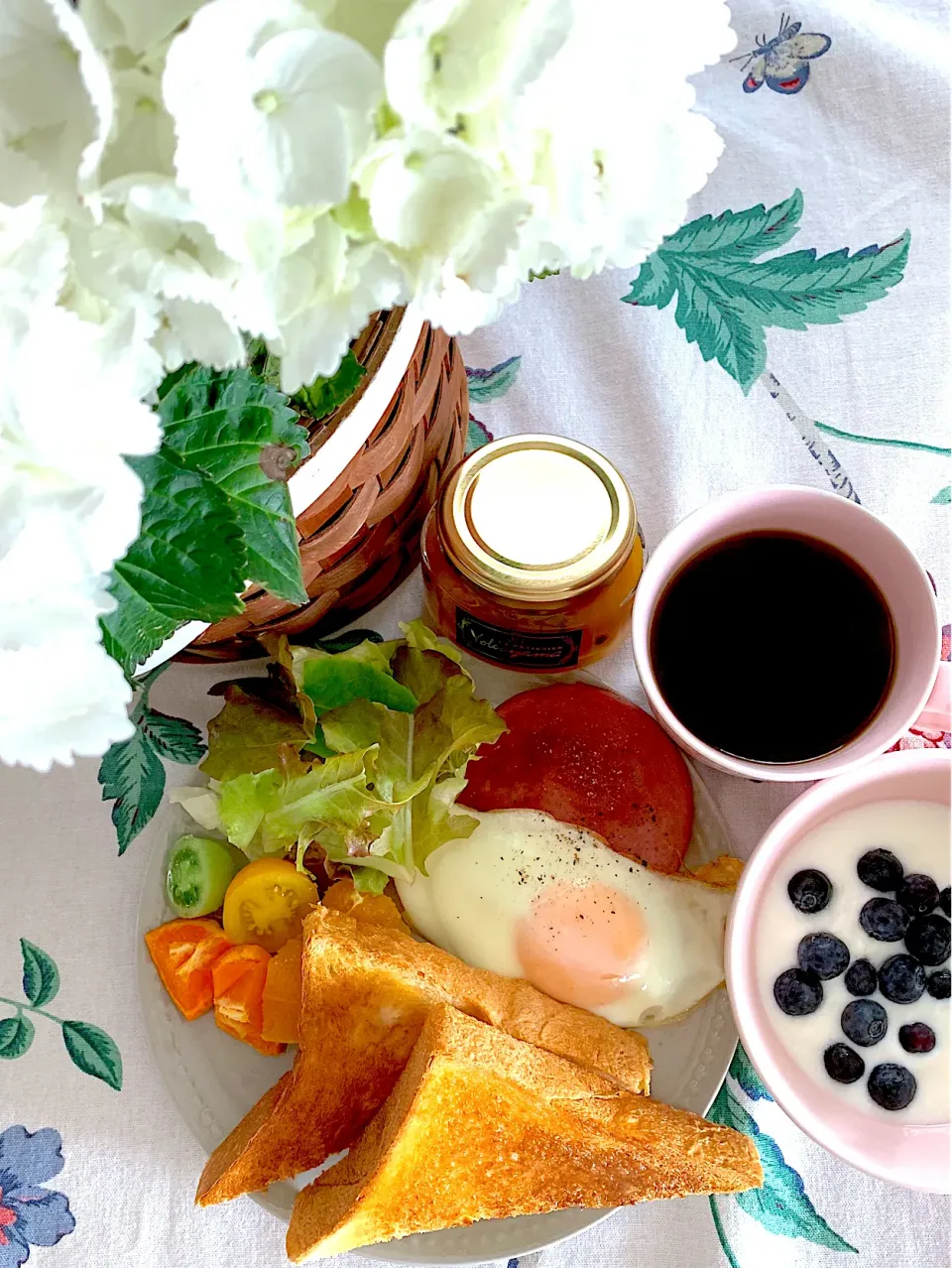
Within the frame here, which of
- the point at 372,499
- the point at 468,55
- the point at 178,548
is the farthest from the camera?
the point at 372,499

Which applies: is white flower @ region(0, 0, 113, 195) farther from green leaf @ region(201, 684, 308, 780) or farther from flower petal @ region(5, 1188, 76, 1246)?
flower petal @ region(5, 1188, 76, 1246)

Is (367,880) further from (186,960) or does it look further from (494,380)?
(494,380)

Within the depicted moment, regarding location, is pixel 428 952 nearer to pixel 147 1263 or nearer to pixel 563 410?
Answer: pixel 147 1263

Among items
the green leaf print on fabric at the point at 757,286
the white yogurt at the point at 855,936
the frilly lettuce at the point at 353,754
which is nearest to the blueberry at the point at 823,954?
the white yogurt at the point at 855,936

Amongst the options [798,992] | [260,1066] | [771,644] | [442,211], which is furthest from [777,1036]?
[442,211]

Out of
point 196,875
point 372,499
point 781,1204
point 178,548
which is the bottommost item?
point 781,1204

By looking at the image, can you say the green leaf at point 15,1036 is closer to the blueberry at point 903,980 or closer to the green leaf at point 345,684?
the green leaf at point 345,684
